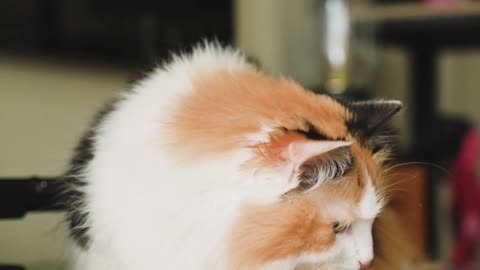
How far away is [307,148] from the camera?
0.68 meters

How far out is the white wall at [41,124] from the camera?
97cm

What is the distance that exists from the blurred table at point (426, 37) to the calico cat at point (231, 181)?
107cm

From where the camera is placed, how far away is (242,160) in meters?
0.72

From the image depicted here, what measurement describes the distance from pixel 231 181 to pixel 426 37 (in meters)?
1.88

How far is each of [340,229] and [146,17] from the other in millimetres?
1125

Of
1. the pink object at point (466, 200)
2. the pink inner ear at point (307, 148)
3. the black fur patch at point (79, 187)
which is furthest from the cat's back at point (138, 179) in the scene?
the pink object at point (466, 200)

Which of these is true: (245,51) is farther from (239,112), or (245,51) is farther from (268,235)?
(268,235)

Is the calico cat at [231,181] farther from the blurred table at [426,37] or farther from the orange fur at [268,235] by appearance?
the blurred table at [426,37]

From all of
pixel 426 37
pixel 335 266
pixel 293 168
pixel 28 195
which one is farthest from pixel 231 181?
pixel 426 37

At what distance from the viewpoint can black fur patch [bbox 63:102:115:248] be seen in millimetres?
826

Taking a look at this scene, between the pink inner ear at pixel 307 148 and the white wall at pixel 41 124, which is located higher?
the pink inner ear at pixel 307 148

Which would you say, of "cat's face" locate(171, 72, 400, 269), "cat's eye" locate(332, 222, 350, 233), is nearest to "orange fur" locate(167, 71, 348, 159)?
"cat's face" locate(171, 72, 400, 269)

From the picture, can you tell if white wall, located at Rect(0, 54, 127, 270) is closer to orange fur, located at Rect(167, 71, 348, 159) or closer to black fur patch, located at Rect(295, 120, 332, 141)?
orange fur, located at Rect(167, 71, 348, 159)

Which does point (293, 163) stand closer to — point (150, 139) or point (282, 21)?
point (150, 139)
